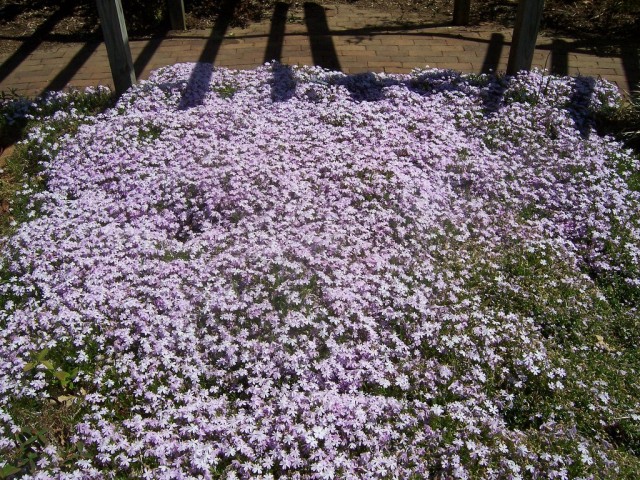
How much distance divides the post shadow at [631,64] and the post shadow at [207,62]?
16.5 ft

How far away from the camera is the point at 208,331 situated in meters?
3.69

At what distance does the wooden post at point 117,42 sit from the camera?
5.97m

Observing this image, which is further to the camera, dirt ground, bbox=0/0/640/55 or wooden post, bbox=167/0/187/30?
dirt ground, bbox=0/0/640/55

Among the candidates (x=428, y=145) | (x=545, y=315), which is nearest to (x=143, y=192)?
(x=428, y=145)

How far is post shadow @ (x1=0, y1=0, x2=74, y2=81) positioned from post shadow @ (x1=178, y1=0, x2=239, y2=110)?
7.68 feet

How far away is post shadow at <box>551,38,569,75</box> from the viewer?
23.9ft

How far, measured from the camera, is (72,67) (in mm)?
7328

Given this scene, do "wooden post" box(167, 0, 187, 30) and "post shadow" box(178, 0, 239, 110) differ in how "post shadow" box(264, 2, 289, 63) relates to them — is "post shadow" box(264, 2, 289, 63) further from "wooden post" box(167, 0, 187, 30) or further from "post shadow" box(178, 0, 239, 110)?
"wooden post" box(167, 0, 187, 30)

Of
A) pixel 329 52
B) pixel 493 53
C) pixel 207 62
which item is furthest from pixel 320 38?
pixel 493 53

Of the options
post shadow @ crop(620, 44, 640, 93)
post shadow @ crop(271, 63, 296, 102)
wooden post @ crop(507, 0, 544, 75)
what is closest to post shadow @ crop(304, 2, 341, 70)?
post shadow @ crop(271, 63, 296, 102)

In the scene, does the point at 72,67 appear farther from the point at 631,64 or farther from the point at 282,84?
the point at 631,64

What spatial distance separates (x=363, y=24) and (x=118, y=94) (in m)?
3.90

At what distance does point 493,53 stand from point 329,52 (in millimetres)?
2177

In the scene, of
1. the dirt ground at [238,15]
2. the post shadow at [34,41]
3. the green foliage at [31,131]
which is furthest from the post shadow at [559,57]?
the post shadow at [34,41]
